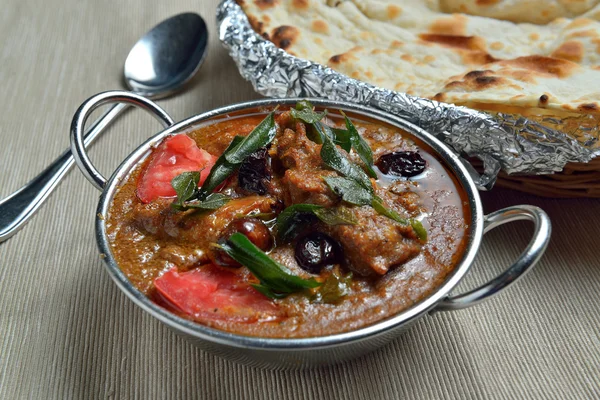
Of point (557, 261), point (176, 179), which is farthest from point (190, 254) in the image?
point (557, 261)

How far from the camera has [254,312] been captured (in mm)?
1585

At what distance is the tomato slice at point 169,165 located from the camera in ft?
6.46

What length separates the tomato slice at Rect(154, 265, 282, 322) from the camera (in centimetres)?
157

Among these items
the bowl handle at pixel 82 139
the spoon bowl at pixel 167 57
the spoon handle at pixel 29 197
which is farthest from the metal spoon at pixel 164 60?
the bowl handle at pixel 82 139

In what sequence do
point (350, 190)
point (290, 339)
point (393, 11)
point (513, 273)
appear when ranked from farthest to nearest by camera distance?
1. point (393, 11)
2. point (350, 190)
3. point (513, 273)
4. point (290, 339)

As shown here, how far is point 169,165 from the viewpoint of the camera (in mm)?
2033

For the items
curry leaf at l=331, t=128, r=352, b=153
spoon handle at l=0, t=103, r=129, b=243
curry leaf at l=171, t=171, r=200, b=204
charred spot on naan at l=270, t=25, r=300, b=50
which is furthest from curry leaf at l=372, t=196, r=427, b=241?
spoon handle at l=0, t=103, r=129, b=243

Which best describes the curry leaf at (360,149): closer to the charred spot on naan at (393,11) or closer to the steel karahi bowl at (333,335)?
the steel karahi bowl at (333,335)

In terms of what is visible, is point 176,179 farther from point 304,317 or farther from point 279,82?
point 279,82

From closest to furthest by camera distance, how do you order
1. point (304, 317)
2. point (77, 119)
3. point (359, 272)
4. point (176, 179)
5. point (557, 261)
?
point (304, 317) → point (359, 272) → point (176, 179) → point (77, 119) → point (557, 261)

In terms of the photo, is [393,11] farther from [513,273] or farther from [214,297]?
[214,297]

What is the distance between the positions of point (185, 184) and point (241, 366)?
615 millimetres

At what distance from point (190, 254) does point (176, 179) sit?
0.26 m

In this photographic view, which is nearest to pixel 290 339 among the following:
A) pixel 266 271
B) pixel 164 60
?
pixel 266 271
